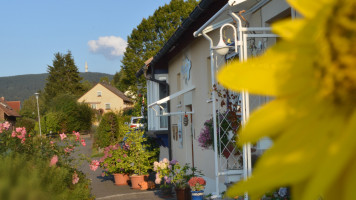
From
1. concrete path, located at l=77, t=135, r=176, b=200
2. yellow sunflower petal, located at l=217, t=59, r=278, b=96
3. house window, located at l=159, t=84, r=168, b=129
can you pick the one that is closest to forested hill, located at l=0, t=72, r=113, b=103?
house window, located at l=159, t=84, r=168, b=129

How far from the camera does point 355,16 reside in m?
0.26

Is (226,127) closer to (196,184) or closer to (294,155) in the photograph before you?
(196,184)

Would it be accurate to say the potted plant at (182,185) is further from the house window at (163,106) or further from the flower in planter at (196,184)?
the house window at (163,106)

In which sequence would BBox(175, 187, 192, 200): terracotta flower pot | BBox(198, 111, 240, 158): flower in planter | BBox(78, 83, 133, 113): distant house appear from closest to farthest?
1. BBox(198, 111, 240, 158): flower in planter
2. BBox(175, 187, 192, 200): terracotta flower pot
3. BBox(78, 83, 133, 113): distant house

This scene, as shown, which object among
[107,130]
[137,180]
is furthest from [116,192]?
[107,130]

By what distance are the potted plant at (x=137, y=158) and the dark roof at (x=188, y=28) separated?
279cm

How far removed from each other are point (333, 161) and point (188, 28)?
32.7 feet

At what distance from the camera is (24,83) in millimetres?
162375

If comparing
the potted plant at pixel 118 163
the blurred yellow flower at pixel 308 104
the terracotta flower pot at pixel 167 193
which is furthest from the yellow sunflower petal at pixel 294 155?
the potted plant at pixel 118 163

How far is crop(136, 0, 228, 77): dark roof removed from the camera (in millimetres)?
7980

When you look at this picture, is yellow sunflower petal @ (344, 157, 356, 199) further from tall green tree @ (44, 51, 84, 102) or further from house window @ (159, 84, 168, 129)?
tall green tree @ (44, 51, 84, 102)

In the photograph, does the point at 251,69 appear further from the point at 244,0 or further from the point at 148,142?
the point at 148,142

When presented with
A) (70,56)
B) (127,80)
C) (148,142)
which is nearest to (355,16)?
(148,142)

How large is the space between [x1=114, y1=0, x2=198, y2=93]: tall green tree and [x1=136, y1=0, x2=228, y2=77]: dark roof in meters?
18.9
